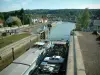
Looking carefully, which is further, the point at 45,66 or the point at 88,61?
the point at 45,66

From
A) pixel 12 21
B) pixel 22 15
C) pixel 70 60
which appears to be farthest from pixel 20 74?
pixel 22 15

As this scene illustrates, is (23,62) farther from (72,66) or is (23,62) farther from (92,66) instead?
(92,66)

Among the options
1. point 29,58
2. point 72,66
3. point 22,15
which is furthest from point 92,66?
point 22,15

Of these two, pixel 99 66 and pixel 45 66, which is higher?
pixel 99 66

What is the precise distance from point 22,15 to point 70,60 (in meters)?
62.8

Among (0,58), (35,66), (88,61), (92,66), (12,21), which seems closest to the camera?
(92,66)

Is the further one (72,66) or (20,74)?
(20,74)

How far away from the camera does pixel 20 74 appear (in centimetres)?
1463

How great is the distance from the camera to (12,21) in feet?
202

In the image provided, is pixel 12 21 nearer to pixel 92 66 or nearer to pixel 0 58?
pixel 0 58

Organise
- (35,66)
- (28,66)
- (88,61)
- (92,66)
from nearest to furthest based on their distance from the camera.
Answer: (92,66)
(88,61)
(28,66)
(35,66)

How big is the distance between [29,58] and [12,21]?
147 feet

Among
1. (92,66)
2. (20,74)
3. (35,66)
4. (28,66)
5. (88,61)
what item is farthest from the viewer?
(35,66)

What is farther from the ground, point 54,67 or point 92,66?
point 92,66
